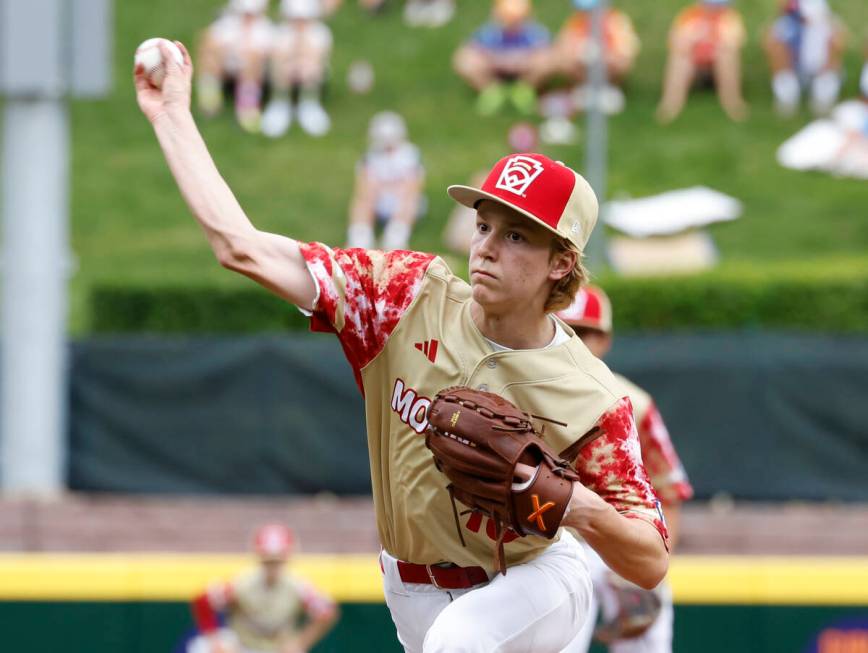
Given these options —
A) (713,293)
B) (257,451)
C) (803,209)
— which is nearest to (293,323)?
(257,451)

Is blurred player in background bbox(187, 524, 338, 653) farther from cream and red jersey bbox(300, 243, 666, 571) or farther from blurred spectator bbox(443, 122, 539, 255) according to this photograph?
blurred spectator bbox(443, 122, 539, 255)

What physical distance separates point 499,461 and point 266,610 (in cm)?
548


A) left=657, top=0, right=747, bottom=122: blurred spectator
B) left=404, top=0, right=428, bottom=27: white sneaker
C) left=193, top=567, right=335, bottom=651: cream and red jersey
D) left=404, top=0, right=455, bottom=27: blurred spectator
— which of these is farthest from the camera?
left=404, top=0, right=428, bottom=27: white sneaker

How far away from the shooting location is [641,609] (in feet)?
20.6

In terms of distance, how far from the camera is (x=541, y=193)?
13.6 ft

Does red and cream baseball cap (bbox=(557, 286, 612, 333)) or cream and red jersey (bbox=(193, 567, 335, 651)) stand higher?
red and cream baseball cap (bbox=(557, 286, 612, 333))

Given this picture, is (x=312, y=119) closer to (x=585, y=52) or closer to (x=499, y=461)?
(x=585, y=52)

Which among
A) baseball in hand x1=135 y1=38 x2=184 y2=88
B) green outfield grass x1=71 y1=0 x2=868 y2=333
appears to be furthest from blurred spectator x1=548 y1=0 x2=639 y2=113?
baseball in hand x1=135 y1=38 x2=184 y2=88

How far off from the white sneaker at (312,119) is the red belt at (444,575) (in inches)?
772

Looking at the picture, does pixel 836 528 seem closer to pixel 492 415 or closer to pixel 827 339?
Answer: pixel 827 339

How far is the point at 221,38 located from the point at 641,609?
A: 16.9 meters

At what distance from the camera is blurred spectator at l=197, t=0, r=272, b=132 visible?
21.7 metres

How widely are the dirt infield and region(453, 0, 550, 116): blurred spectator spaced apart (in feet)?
30.8

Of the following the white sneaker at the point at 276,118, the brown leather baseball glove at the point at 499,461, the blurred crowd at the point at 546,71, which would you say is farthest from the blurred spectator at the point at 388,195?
the brown leather baseball glove at the point at 499,461
